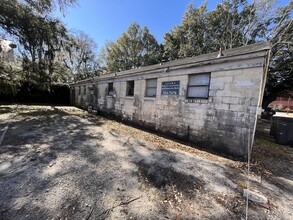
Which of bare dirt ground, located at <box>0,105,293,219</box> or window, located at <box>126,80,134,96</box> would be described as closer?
bare dirt ground, located at <box>0,105,293,219</box>

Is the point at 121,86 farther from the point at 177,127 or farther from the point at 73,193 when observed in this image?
the point at 73,193

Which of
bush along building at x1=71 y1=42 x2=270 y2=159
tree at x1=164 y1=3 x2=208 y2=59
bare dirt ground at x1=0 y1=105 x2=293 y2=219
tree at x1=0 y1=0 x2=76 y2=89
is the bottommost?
bare dirt ground at x1=0 y1=105 x2=293 y2=219

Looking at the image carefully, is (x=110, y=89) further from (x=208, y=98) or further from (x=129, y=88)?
(x=208, y=98)

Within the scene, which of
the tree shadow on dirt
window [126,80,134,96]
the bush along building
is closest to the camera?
the tree shadow on dirt

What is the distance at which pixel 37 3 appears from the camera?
7.80m

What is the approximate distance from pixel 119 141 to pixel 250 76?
456 centimetres

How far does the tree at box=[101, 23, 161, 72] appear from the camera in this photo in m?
23.0

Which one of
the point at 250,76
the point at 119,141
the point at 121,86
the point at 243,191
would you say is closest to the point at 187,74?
the point at 250,76

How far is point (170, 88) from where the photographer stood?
648 cm

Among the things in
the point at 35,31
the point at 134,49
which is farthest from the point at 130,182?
the point at 134,49

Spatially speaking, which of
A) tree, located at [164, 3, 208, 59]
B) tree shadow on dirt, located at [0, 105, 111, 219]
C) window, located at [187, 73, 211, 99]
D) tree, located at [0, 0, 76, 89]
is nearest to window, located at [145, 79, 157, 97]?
window, located at [187, 73, 211, 99]

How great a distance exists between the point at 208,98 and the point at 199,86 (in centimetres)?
63

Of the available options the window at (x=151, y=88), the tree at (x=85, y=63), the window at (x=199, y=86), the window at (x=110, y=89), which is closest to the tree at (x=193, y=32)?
the window at (x=110, y=89)

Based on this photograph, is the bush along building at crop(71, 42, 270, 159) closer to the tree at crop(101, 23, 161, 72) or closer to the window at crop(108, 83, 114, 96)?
the window at crop(108, 83, 114, 96)
